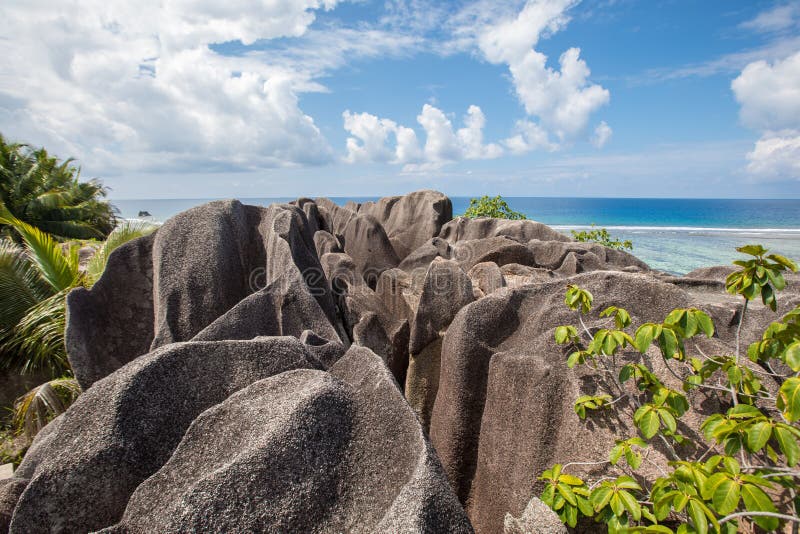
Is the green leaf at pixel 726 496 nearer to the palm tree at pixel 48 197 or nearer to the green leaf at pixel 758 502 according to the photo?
the green leaf at pixel 758 502

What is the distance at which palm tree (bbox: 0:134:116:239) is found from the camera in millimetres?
18703

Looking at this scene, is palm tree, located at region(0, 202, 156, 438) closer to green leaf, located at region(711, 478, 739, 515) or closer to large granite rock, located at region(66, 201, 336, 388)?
large granite rock, located at region(66, 201, 336, 388)

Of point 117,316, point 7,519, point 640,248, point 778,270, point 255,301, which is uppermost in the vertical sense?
point 778,270

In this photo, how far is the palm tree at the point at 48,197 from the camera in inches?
736

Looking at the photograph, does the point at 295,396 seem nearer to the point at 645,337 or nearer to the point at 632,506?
the point at 632,506

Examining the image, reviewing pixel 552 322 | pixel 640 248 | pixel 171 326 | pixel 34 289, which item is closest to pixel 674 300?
pixel 552 322

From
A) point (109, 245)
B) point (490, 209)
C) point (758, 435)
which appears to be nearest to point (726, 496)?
point (758, 435)

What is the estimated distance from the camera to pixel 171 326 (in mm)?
5020

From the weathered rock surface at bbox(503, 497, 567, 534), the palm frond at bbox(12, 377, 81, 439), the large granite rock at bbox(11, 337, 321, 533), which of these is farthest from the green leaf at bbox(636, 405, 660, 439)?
the palm frond at bbox(12, 377, 81, 439)

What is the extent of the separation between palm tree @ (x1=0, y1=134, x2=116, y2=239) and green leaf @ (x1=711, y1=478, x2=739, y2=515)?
22107mm

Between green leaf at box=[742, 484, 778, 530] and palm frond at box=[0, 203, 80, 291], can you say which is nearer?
green leaf at box=[742, 484, 778, 530]

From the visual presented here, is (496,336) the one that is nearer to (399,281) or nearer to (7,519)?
(7,519)

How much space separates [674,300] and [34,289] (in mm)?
8797

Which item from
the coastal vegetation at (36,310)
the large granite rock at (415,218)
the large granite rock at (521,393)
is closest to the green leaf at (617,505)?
the large granite rock at (521,393)
